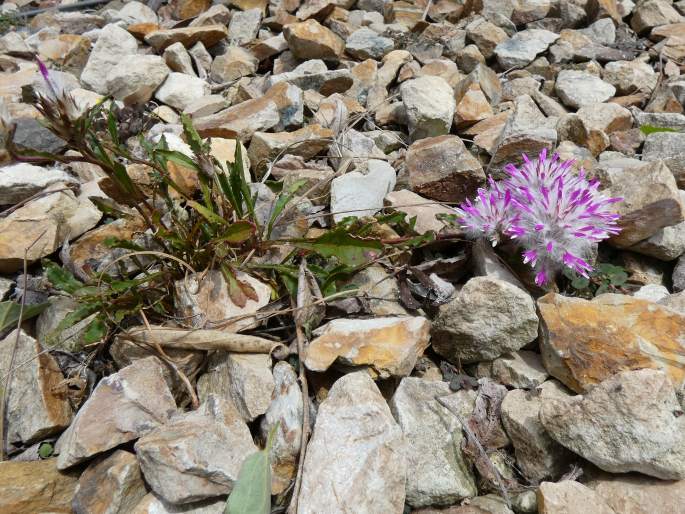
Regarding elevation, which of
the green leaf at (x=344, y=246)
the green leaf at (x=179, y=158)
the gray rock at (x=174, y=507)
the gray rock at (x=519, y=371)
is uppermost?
the green leaf at (x=179, y=158)

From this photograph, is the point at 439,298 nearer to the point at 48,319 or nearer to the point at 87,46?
the point at 48,319

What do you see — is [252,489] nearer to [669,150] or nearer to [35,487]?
Result: [35,487]

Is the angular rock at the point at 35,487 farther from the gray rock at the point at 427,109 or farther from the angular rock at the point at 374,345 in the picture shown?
the gray rock at the point at 427,109

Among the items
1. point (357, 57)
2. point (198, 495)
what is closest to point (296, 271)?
point (198, 495)

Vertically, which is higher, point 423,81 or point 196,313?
point 423,81

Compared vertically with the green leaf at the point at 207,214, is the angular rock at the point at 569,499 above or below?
below

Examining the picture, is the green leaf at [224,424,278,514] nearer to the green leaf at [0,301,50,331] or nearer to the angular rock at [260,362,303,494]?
the angular rock at [260,362,303,494]

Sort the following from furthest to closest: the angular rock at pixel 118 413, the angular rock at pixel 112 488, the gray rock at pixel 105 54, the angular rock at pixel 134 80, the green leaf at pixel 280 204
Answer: the gray rock at pixel 105 54
the angular rock at pixel 134 80
the green leaf at pixel 280 204
the angular rock at pixel 118 413
the angular rock at pixel 112 488

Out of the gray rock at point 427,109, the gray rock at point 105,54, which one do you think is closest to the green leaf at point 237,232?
the gray rock at point 427,109
